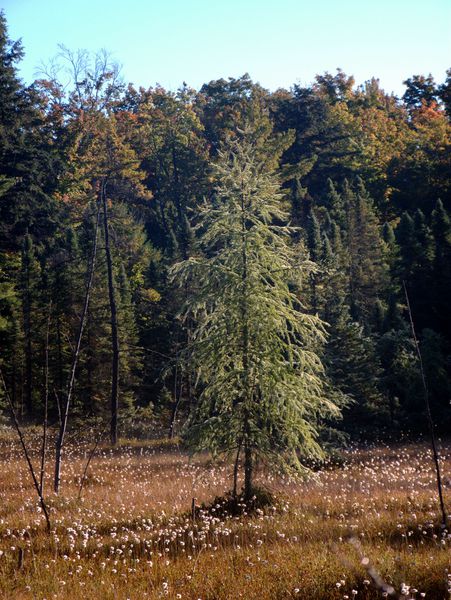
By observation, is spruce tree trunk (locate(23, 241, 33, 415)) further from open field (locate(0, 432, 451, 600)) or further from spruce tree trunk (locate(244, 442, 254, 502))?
spruce tree trunk (locate(244, 442, 254, 502))

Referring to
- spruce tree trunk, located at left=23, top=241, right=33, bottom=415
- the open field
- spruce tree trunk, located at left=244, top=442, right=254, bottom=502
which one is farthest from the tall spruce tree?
spruce tree trunk, located at left=23, top=241, right=33, bottom=415

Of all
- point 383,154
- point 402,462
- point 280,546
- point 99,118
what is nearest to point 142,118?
point 99,118

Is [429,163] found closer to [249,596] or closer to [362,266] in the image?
[362,266]

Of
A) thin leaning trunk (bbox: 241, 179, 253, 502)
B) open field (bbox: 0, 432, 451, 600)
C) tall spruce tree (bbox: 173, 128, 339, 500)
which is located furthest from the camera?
thin leaning trunk (bbox: 241, 179, 253, 502)

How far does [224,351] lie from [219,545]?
148 inches

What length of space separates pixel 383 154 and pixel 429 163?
32.9ft

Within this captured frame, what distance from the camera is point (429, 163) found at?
51625 mm

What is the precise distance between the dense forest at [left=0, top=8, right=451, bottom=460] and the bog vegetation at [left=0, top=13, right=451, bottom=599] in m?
0.12

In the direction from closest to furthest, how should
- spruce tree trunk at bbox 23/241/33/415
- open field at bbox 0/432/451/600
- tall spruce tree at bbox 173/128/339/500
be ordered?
open field at bbox 0/432/451/600
tall spruce tree at bbox 173/128/339/500
spruce tree trunk at bbox 23/241/33/415

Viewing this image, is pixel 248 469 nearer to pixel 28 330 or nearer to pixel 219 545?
pixel 219 545

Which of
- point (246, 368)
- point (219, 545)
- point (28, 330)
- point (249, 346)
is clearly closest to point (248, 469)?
point (246, 368)

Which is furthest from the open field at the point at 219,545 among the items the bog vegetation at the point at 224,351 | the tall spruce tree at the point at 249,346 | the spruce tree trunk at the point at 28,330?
the spruce tree trunk at the point at 28,330

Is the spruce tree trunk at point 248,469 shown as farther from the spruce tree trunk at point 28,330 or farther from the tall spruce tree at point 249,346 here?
the spruce tree trunk at point 28,330

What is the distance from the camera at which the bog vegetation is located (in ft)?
24.6
